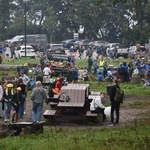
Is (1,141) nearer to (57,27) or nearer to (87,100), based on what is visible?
(87,100)

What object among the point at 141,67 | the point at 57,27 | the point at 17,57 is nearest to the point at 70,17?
the point at 57,27

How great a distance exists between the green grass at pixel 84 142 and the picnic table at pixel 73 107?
13.8 ft

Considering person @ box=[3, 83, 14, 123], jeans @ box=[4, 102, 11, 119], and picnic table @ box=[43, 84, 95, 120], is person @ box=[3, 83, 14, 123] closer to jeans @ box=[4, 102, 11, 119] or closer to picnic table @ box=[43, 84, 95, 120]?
jeans @ box=[4, 102, 11, 119]

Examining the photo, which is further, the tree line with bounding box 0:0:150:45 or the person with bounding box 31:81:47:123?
the tree line with bounding box 0:0:150:45

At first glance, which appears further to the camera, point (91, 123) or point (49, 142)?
point (91, 123)

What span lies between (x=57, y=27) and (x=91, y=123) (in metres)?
71.0

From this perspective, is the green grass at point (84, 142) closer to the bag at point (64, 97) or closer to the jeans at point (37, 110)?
the jeans at point (37, 110)

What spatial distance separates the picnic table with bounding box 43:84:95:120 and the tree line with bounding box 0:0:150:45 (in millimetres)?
51962

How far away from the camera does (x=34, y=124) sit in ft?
59.0

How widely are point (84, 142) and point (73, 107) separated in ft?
21.2

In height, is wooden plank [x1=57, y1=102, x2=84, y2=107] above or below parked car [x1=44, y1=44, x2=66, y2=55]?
above

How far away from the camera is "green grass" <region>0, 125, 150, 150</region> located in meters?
14.5

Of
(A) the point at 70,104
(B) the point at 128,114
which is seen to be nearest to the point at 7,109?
(A) the point at 70,104

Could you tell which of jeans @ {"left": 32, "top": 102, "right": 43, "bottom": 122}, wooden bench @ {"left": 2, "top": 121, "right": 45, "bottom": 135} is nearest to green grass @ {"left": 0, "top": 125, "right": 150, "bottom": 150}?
wooden bench @ {"left": 2, "top": 121, "right": 45, "bottom": 135}
